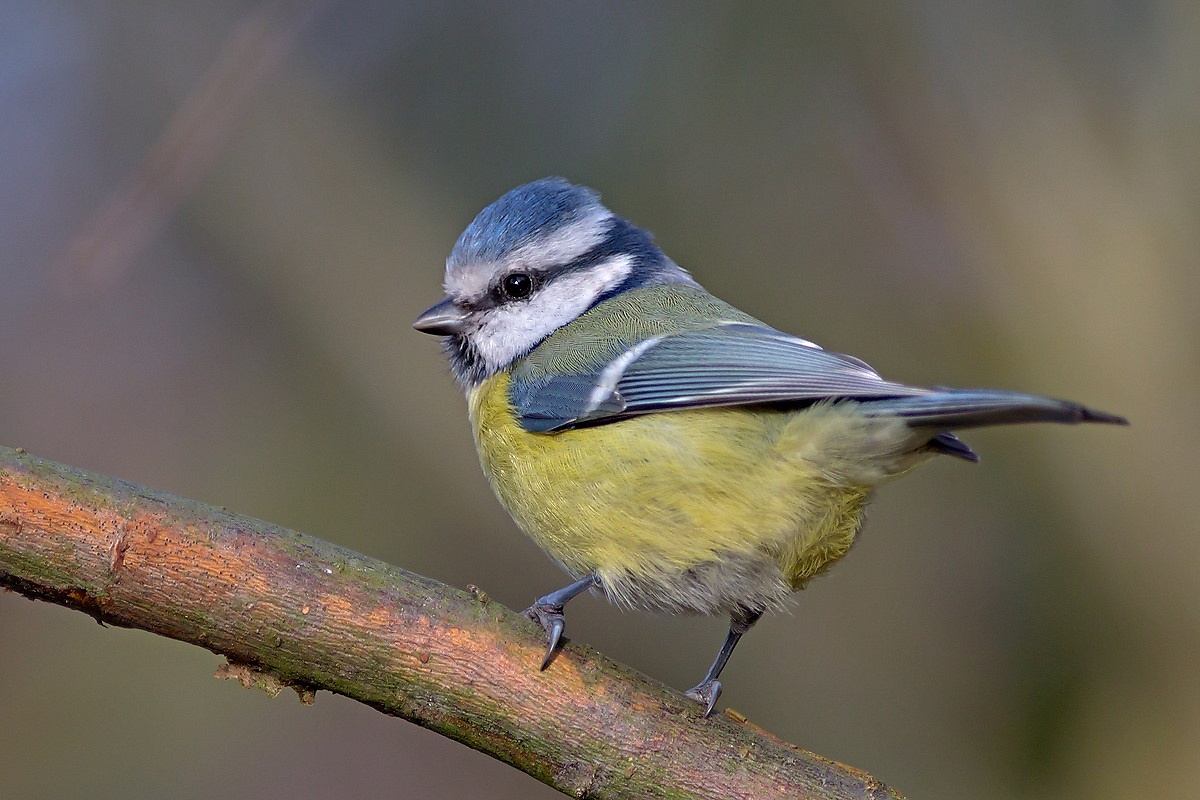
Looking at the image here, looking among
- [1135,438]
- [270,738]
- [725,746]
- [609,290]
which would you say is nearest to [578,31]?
[609,290]

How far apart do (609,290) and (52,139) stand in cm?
302

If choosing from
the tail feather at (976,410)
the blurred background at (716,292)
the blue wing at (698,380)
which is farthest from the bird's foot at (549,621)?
the blurred background at (716,292)

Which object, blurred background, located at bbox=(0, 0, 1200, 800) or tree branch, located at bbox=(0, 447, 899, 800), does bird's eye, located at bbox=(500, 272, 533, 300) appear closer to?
tree branch, located at bbox=(0, 447, 899, 800)

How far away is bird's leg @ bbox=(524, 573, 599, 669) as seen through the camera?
5.77 ft

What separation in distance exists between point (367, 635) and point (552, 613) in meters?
0.36

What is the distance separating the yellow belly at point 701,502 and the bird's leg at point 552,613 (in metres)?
0.09

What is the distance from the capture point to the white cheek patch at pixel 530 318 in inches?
97.0

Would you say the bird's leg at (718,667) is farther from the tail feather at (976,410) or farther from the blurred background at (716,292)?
the blurred background at (716,292)

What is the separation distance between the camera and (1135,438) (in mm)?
3377

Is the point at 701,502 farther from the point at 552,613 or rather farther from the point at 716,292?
the point at 716,292

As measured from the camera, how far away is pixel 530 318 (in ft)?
8.17

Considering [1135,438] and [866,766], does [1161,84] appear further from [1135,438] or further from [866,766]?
[866,766]

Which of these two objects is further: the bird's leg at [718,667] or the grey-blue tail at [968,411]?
the bird's leg at [718,667]

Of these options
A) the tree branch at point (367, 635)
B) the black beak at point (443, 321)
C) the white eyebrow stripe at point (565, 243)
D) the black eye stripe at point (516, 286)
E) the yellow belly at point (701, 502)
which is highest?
the white eyebrow stripe at point (565, 243)
